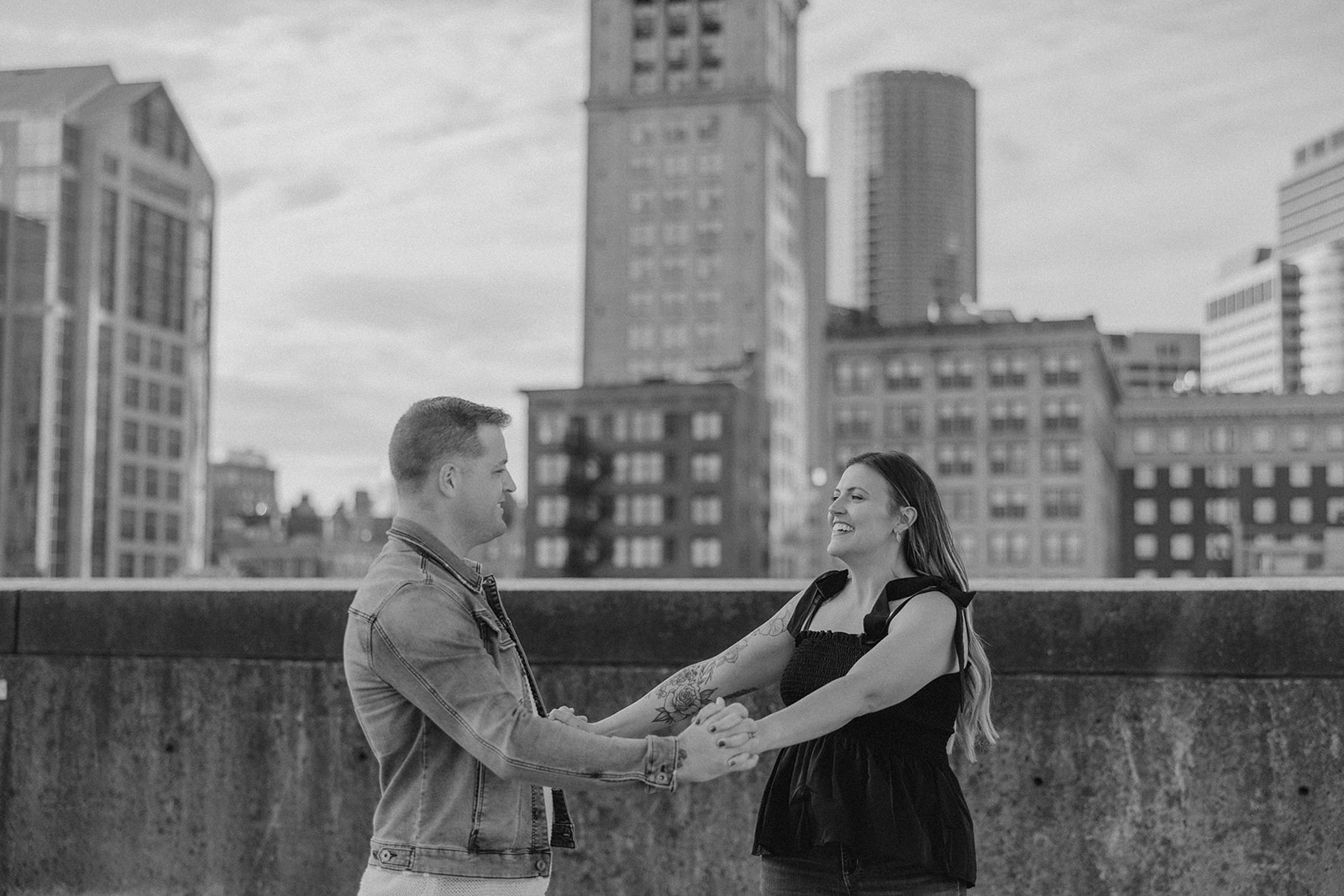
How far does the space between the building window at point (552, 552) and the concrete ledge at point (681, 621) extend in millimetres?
106293

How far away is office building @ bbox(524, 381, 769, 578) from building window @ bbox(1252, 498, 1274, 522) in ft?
165

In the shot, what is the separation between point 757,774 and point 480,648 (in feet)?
8.14

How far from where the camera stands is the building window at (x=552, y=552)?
4451 inches

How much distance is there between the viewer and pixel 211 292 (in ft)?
554

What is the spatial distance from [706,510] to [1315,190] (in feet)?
373

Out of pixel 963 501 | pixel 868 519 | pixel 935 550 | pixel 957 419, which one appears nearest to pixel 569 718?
pixel 868 519

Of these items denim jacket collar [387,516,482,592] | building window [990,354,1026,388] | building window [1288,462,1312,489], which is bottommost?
denim jacket collar [387,516,482,592]

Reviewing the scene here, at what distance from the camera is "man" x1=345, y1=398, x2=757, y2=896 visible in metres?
3.69

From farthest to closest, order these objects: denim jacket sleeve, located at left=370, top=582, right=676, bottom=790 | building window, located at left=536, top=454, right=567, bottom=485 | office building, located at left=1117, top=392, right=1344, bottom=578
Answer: office building, located at left=1117, top=392, right=1344, bottom=578, building window, located at left=536, top=454, right=567, bottom=485, denim jacket sleeve, located at left=370, top=582, right=676, bottom=790

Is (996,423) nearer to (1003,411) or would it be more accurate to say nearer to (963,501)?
(1003,411)

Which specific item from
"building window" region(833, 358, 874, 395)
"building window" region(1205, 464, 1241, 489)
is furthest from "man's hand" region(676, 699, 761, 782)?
"building window" region(1205, 464, 1241, 489)

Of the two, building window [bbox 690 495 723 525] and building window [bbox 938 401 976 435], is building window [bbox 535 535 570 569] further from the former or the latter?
building window [bbox 938 401 976 435]

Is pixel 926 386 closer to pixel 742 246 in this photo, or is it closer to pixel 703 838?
pixel 742 246

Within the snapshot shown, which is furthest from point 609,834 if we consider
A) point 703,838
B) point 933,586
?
point 933,586
